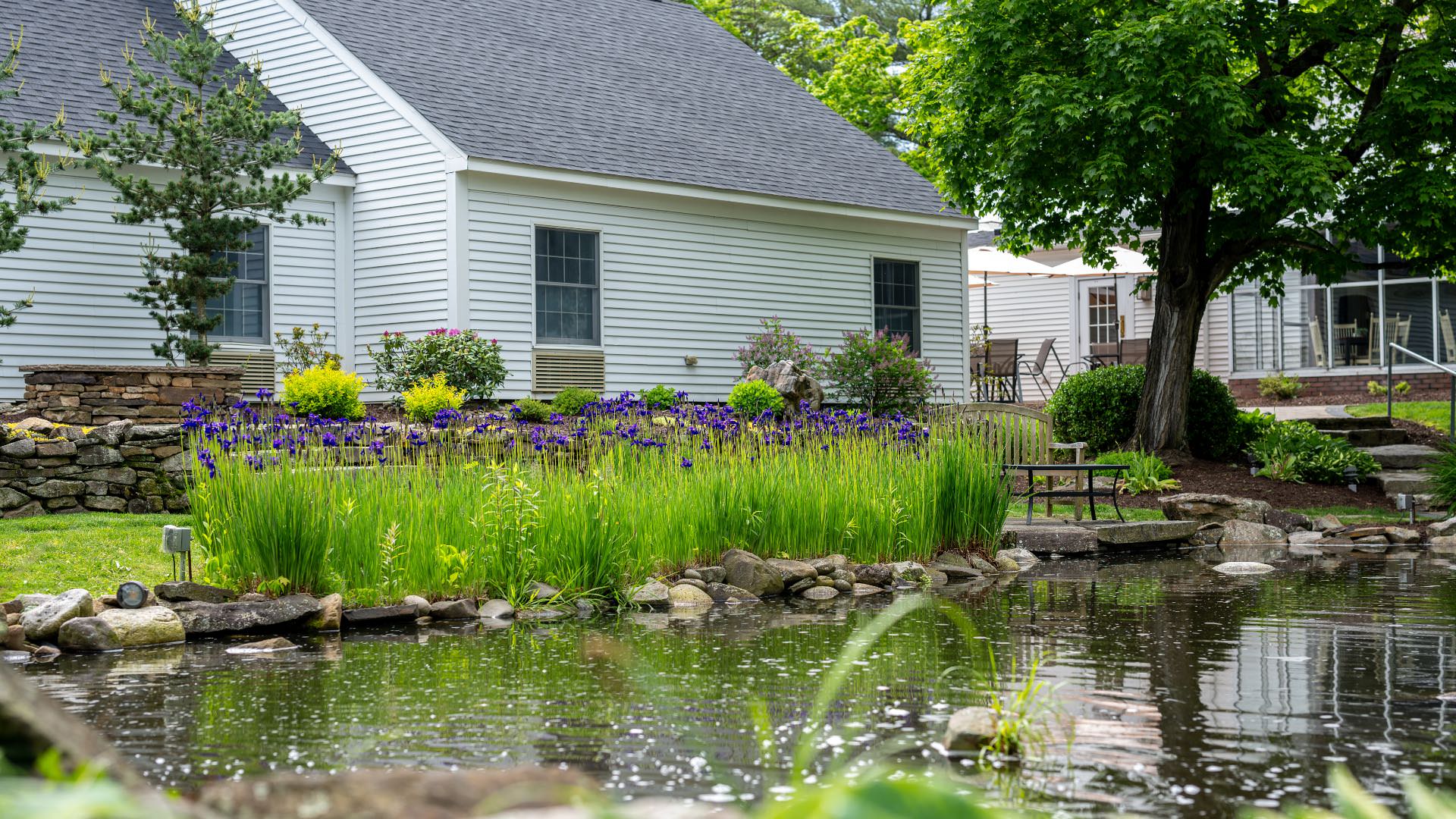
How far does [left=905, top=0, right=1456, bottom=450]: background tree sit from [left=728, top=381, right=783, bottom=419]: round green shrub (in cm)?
337

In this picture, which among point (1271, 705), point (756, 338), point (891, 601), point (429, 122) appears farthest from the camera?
point (756, 338)

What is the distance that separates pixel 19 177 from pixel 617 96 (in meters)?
8.96

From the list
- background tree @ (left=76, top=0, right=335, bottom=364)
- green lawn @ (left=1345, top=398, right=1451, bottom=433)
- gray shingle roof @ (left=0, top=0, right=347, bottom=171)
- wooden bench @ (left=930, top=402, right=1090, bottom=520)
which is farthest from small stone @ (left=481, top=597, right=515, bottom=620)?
green lawn @ (left=1345, top=398, right=1451, bottom=433)

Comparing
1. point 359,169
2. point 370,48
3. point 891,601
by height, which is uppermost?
point 370,48

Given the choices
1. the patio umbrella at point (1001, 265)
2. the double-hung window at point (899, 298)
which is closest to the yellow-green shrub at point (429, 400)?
the double-hung window at point (899, 298)

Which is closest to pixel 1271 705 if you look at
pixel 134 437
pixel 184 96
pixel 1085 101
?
pixel 134 437

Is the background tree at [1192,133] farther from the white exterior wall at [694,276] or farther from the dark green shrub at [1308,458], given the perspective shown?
the white exterior wall at [694,276]

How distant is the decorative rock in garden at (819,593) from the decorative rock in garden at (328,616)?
119 inches

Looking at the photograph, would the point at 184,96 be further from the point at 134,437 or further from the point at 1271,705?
the point at 1271,705

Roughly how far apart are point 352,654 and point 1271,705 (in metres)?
4.15

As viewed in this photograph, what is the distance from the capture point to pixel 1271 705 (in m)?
5.25

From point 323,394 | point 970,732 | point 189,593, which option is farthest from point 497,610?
point 323,394

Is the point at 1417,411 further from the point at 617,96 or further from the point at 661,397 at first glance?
the point at 617,96

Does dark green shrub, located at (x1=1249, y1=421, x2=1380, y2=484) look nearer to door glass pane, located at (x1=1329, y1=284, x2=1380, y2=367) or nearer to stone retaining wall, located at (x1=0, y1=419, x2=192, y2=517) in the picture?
door glass pane, located at (x1=1329, y1=284, x2=1380, y2=367)
